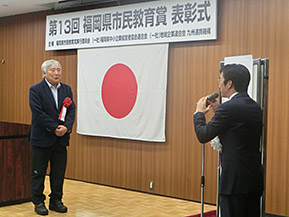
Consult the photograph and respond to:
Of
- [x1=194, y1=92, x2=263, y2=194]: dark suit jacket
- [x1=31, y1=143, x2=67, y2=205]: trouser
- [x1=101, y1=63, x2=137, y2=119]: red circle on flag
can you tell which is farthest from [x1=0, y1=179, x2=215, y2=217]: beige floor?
[x1=194, y1=92, x2=263, y2=194]: dark suit jacket

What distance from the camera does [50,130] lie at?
14.6ft

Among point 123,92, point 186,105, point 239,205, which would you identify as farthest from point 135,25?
point 239,205

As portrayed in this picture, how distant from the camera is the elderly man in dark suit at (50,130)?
177 inches

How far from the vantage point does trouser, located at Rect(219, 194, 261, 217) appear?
2482 mm

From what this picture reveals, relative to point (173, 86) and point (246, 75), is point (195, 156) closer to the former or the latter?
point (173, 86)

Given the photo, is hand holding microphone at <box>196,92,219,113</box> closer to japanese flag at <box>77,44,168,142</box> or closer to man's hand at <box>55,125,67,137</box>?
man's hand at <box>55,125,67,137</box>

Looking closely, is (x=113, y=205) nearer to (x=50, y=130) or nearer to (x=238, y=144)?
(x=50, y=130)

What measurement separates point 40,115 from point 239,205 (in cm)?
253

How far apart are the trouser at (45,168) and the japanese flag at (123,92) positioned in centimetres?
141

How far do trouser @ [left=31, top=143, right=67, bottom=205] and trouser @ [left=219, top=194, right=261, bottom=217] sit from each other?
2.51 metres

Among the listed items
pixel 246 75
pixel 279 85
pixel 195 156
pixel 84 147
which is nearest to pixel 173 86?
pixel 195 156

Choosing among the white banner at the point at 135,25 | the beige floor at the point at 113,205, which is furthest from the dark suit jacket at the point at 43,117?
the white banner at the point at 135,25

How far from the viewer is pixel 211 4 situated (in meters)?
5.12

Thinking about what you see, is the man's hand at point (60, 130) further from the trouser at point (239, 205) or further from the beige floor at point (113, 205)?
the trouser at point (239, 205)
